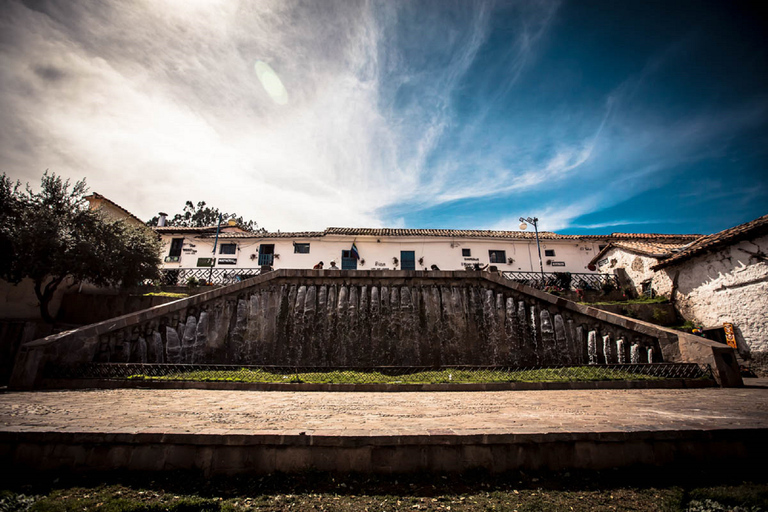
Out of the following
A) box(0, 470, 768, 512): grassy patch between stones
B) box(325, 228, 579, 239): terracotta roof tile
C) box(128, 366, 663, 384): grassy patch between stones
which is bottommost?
box(0, 470, 768, 512): grassy patch between stones

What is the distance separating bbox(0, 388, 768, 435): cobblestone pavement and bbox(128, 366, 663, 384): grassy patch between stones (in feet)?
4.38

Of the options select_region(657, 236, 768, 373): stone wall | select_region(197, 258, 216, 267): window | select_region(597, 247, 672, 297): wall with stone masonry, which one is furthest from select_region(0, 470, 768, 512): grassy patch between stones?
select_region(197, 258, 216, 267): window

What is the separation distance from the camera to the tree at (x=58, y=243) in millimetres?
12586

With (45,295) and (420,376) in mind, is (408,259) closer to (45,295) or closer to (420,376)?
(420,376)

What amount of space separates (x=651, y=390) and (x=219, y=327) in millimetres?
12877

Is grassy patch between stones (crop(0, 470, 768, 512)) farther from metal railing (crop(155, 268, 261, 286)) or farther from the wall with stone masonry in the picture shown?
metal railing (crop(155, 268, 261, 286))

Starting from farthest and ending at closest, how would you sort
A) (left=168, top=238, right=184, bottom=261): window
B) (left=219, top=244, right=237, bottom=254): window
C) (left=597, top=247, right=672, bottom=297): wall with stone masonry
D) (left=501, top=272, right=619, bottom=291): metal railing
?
1. (left=168, top=238, right=184, bottom=261): window
2. (left=219, top=244, right=237, bottom=254): window
3. (left=501, top=272, right=619, bottom=291): metal railing
4. (left=597, top=247, right=672, bottom=297): wall with stone masonry

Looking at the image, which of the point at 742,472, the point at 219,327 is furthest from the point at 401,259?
the point at 742,472

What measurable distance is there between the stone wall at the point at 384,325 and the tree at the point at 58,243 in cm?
601

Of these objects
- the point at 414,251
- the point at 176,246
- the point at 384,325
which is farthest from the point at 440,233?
the point at 176,246

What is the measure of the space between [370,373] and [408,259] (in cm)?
1728

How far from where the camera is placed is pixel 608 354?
34.2 feet

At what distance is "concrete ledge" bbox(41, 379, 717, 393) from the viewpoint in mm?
8195

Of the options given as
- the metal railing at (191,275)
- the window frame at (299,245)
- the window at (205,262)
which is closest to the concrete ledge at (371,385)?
the metal railing at (191,275)
